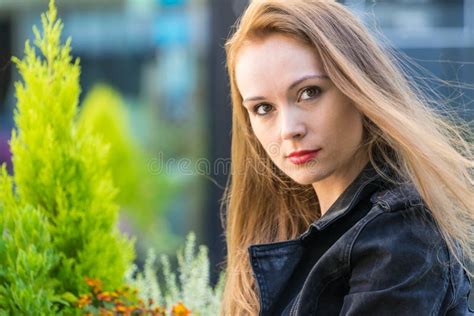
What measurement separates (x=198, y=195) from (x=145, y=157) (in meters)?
1.12

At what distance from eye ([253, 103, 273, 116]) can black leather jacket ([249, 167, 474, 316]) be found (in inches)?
10.2

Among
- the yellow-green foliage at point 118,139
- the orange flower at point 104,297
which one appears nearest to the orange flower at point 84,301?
the orange flower at point 104,297

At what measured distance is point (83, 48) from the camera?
7.90 m

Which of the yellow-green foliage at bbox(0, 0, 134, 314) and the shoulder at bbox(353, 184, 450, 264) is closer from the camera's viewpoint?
the shoulder at bbox(353, 184, 450, 264)

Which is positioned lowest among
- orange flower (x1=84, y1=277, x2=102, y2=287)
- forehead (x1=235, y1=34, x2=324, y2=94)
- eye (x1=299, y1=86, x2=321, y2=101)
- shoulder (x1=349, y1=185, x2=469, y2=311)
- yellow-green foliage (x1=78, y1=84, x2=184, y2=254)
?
shoulder (x1=349, y1=185, x2=469, y2=311)

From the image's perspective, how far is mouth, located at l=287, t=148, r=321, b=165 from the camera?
1809mm

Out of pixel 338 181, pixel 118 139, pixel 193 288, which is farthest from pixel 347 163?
pixel 118 139

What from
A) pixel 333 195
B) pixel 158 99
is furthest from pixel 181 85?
pixel 333 195

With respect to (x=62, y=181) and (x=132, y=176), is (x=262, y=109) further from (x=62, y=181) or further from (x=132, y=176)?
(x=132, y=176)

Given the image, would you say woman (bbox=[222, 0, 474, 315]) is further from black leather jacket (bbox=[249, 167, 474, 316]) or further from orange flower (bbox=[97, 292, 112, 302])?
orange flower (bbox=[97, 292, 112, 302])

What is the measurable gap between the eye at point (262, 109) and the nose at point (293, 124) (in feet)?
0.25

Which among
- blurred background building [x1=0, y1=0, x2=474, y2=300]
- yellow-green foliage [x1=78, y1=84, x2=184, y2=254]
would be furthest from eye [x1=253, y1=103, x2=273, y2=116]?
yellow-green foliage [x1=78, y1=84, x2=184, y2=254]

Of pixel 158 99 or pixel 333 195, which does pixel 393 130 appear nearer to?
pixel 333 195

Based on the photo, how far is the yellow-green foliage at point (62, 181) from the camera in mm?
2492
